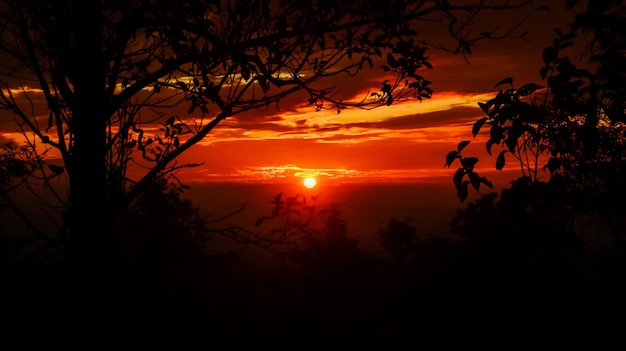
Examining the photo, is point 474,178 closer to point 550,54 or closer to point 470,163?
point 470,163

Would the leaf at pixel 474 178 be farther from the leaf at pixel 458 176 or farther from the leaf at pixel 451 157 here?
the leaf at pixel 451 157

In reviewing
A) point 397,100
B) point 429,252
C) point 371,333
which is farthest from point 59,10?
point 429,252

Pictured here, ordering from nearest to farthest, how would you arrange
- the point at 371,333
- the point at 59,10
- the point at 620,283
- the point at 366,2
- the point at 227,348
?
the point at 59,10 → the point at 366,2 → the point at 620,283 → the point at 227,348 → the point at 371,333

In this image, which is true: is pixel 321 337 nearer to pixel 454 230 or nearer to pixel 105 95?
pixel 454 230

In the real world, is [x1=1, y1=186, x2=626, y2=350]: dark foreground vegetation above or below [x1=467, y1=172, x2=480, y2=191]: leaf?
below

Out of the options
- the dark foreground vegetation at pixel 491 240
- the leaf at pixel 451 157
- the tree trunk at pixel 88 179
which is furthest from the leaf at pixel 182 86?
the leaf at pixel 451 157

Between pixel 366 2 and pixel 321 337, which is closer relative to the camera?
pixel 366 2

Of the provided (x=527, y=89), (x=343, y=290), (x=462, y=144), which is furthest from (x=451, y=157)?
(x=343, y=290)

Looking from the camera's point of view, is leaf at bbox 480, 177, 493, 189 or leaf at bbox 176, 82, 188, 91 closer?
leaf at bbox 480, 177, 493, 189

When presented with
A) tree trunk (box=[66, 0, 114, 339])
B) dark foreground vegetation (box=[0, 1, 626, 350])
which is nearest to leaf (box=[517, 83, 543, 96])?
dark foreground vegetation (box=[0, 1, 626, 350])

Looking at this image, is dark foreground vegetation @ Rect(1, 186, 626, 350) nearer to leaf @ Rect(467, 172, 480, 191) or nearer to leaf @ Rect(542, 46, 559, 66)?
leaf @ Rect(467, 172, 480, 191)

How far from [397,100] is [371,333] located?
140ft

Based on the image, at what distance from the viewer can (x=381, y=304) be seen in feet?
190

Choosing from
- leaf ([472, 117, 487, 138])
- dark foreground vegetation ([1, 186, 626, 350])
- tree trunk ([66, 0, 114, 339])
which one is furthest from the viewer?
dark foreground vegetation ([1, 186, 626, 350])
